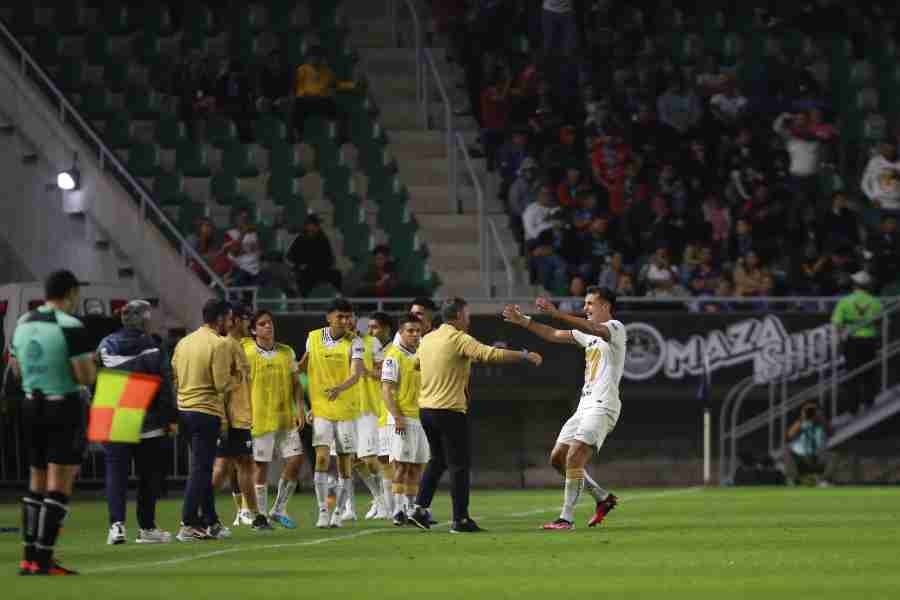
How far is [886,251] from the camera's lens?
113 ft

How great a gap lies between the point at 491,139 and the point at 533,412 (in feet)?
18.9

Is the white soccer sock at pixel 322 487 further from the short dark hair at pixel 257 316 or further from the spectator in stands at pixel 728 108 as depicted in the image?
the spectator in stands at pixel 728 108

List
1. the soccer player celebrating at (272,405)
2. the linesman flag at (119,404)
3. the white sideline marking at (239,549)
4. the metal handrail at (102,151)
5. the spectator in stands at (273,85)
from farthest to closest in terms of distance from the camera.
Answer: the spectator in stands at (273,85) < the metal handrail at (102,151) < the soccer player celebrating at (272,405) < the white sideline marking at (239,549) < the linesman flag at (119,404)

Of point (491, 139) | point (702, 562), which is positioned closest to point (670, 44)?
point (491, 139)

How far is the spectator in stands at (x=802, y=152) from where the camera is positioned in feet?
121

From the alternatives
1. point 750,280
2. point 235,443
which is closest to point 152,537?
point 235,443

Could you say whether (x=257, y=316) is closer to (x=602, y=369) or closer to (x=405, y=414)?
(x=405, y=414)

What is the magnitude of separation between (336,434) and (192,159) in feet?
46.1

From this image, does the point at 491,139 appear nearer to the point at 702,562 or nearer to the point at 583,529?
the point at 583,529

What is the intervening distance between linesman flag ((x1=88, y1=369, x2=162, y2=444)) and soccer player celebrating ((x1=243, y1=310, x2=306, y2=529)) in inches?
277

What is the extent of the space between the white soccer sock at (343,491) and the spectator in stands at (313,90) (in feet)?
47.1

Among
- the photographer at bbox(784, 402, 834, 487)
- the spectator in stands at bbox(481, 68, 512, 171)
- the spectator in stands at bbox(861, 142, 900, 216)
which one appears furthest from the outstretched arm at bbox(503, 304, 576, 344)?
the spectator in stands at bbox(481, 68, 512, 171)

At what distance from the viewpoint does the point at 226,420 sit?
68.5ft

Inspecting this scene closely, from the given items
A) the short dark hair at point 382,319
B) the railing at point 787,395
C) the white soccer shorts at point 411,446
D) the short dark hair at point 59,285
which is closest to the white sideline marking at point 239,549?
the white soccer shorts at point 411,446
